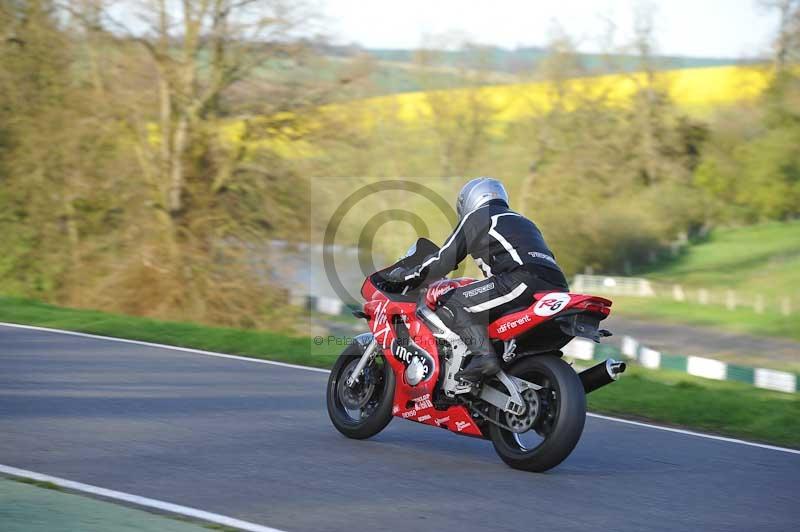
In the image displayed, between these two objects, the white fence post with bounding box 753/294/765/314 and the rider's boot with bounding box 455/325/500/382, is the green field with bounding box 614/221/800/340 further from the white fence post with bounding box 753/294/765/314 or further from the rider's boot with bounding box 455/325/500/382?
the rider's boot with bounding box 455/325/500/382

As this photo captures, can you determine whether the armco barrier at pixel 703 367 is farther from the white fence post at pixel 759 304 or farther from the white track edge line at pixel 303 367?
the white fence post at pixel 759 304

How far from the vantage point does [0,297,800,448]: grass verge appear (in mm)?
9039

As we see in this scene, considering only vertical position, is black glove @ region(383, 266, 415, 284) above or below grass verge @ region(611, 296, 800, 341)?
above

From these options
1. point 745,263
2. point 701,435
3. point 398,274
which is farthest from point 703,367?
point 745,263

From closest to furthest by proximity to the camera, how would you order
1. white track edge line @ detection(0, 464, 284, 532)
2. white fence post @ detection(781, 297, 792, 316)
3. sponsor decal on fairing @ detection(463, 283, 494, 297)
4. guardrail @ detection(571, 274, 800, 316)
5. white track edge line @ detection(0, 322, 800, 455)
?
white track edge line @ detection(0, 464, 284, 532), sponsor decal on fairing @ detection(463, 283, 494, 297), white track edge line @ detection(0, 322, 800, 455), white fence post @ detection(781, 297, 792, 316), guardrail @ detection(571, 274, 800, 316)

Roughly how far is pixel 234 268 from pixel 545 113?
21314 millimetres

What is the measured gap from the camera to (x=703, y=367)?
1945 cm

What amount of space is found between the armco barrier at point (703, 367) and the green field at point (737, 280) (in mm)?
17000

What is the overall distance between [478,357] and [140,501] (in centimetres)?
245

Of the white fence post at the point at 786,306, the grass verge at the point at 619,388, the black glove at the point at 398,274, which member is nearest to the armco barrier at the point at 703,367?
the grass verge at the point at 619,388

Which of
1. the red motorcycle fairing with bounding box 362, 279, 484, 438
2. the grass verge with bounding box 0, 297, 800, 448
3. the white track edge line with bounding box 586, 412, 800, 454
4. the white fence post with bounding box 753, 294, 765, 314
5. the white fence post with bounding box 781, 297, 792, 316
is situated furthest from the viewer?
the white fence post with bounding box 753, 294, 765, 314

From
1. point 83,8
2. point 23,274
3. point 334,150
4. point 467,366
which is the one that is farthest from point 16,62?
point 467,366

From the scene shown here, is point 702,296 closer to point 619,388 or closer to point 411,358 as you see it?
point 619,388

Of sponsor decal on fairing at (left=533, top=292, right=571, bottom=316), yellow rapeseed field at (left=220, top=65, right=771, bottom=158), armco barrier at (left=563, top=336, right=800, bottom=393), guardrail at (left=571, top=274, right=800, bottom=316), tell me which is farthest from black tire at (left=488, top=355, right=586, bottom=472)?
guardrail at (left=571, top=274, right=800, bottom=316)
